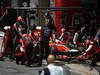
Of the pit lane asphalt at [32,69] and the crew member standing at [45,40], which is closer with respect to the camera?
the pit lane asphalt at [32,69]

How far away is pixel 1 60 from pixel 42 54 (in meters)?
2.04

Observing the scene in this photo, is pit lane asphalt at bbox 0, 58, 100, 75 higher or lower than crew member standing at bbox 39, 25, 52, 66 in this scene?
lower

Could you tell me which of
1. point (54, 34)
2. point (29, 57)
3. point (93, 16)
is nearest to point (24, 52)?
point (29, 57)

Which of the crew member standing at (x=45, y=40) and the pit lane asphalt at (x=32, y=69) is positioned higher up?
the crew member standing at (x=45, y=40)

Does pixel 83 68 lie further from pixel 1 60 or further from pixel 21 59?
pixel 1 60

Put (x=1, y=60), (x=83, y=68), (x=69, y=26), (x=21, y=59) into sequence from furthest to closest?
(x=69, y=26)
(x=1, y=60)
(x=21, y=59)
(x=83, y=68)

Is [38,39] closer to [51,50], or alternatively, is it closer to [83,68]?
[51,50]

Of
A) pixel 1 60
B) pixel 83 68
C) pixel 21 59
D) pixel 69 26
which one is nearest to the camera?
pixel 83 68

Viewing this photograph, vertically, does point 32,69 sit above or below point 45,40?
below

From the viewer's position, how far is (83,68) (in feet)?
46.5

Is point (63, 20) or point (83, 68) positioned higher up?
point (63, 20)

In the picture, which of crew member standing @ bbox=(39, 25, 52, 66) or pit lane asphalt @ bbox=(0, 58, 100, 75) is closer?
pit lane asphalt @ bbox=(0, 58, 100, 75)

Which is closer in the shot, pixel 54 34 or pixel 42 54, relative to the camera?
pixel 42 54

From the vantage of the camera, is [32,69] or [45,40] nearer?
[32,69]
